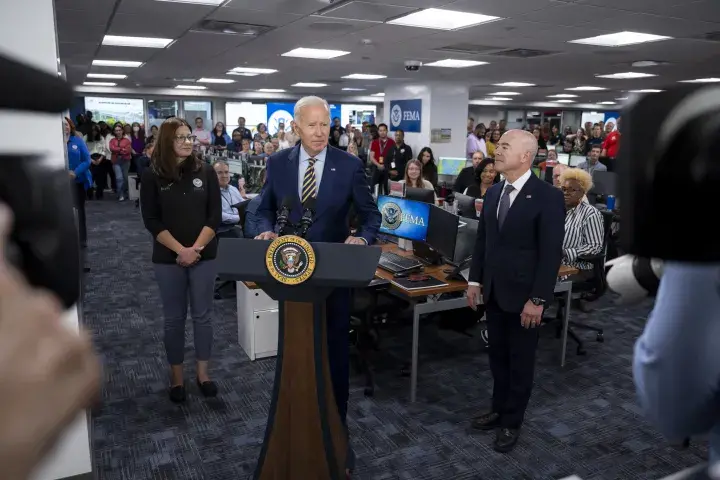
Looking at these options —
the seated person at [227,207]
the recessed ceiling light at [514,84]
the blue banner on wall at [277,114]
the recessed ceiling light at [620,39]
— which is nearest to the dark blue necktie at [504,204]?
the seated person at [227,207]

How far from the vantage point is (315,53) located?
825cm

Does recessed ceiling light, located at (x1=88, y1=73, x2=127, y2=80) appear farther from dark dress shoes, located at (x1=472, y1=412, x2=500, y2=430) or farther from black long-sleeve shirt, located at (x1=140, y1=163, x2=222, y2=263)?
dark dress shoes, located at (x1=472, y1=412, x2=500, y2=430)

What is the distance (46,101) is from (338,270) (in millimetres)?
1494

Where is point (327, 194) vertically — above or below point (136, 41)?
below

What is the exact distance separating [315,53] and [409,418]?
634 centimetres

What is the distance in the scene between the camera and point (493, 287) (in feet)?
9.37

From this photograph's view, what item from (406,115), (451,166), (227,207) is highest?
(406,115)

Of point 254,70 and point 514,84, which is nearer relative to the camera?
point 254,70

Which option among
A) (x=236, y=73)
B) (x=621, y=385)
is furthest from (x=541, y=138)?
(x=621, y=385)

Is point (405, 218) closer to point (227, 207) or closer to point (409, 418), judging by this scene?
point (409, 418)

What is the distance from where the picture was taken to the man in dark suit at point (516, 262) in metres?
2.71

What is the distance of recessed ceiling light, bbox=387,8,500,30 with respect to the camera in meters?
5.28

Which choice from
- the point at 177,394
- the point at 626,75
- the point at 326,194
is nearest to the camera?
the point at 326,194

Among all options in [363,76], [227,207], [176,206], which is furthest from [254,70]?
[176,206]
